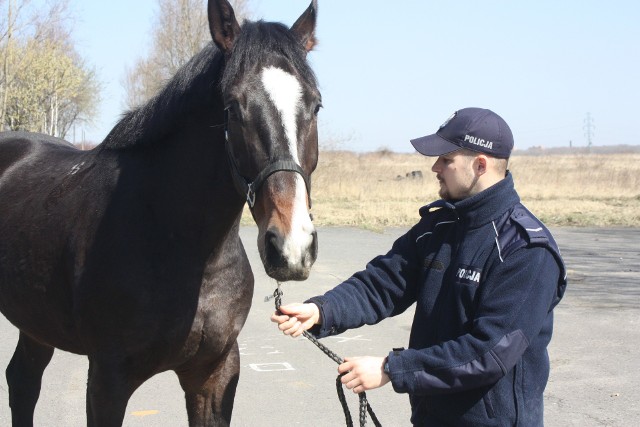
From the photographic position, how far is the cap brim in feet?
8.86

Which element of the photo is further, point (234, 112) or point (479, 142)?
point (234, 112)

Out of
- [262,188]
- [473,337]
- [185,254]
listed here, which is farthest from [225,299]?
[473,337]

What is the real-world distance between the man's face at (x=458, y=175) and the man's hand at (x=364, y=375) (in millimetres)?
683

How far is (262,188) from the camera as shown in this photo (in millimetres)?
2664

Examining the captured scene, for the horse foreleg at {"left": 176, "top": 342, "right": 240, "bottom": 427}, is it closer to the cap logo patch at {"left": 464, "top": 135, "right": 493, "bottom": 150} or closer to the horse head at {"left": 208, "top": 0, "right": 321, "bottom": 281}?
the horse head at {"left": 208, "top": 0, "right": 321, "bottom": 281}

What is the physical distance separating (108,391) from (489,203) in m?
1.76

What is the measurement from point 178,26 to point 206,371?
25489 mm

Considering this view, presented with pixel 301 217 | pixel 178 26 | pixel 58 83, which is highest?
pixel 178 26

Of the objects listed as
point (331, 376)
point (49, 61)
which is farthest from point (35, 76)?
point (331, 376)

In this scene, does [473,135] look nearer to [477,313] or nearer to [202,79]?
[477,313]

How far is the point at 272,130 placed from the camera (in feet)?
8.98

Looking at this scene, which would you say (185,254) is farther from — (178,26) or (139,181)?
(178,26)

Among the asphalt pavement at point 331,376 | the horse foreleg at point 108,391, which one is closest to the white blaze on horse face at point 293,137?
the horse foreleg at point 108,391

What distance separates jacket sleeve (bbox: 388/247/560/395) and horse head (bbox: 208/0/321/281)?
49 centimetres
